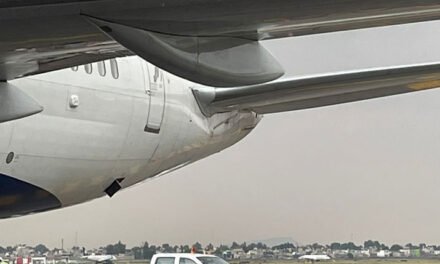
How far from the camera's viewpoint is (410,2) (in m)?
3.30

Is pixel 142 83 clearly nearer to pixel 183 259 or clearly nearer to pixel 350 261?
pixel 183 259

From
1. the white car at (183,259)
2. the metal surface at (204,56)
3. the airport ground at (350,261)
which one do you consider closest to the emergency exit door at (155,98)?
the metal surface at (204,56)

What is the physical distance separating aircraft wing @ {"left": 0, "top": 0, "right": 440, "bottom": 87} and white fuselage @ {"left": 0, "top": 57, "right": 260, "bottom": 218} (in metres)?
3.56

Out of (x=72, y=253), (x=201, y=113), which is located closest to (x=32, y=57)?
(x=201, y=113)

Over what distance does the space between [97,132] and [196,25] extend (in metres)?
5.41

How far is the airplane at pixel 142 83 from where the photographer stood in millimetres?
3449

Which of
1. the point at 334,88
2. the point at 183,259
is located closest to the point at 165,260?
the point at 183,259

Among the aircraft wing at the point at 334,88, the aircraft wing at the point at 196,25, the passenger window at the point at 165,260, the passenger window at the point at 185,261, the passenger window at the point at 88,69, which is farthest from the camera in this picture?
the passenger window at the point at 165,260

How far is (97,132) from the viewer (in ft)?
28.7

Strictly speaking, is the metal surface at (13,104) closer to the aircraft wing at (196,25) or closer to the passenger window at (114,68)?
the aircraft wing at (196,25)

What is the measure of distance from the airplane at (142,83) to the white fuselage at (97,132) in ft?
0.05

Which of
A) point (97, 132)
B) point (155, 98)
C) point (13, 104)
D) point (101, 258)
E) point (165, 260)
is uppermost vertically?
point (155, 98)

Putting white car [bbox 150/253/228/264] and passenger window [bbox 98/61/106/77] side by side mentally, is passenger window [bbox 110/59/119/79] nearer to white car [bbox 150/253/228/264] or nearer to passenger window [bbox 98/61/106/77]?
passenger window [bbox 98/61/106/77]

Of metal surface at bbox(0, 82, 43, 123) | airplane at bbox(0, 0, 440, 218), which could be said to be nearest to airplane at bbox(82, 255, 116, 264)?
airplane at bbox(0, 0, 440, 218)
